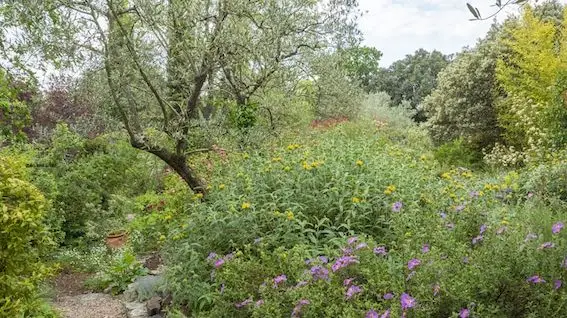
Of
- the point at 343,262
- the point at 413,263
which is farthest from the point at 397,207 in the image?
the point at 413,263

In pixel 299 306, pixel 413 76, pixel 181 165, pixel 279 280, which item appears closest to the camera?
pixel 299 306

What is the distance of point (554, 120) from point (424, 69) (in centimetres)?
1781

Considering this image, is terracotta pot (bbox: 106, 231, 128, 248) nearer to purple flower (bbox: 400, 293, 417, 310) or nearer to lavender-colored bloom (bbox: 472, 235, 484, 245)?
lavender-colored bloom (bbox: 472, 235, 484, 245)

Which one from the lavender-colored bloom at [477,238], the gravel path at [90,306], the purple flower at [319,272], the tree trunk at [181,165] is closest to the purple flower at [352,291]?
the purple flower at [319,272]

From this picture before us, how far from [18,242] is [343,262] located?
1898 millimetres

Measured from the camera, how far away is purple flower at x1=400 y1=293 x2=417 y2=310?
273 cm

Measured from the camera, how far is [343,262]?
3.25 m

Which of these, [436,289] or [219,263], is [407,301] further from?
[219,263]

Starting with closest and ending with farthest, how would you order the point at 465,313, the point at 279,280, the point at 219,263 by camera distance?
the point at 465,313 → the point at 279,280 → the point at 219,263

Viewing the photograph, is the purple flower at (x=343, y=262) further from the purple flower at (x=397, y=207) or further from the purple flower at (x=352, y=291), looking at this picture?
the purple flower at (x=397, y=207)

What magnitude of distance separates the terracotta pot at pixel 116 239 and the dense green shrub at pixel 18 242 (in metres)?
3.54

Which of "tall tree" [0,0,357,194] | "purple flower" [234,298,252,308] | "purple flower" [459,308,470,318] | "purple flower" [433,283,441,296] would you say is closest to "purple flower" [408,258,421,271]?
"purple flower" [433,283,441,296]

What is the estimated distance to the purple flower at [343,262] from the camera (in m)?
3.21

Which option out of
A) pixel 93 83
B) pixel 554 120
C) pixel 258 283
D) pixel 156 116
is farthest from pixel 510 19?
pixel 258 283
